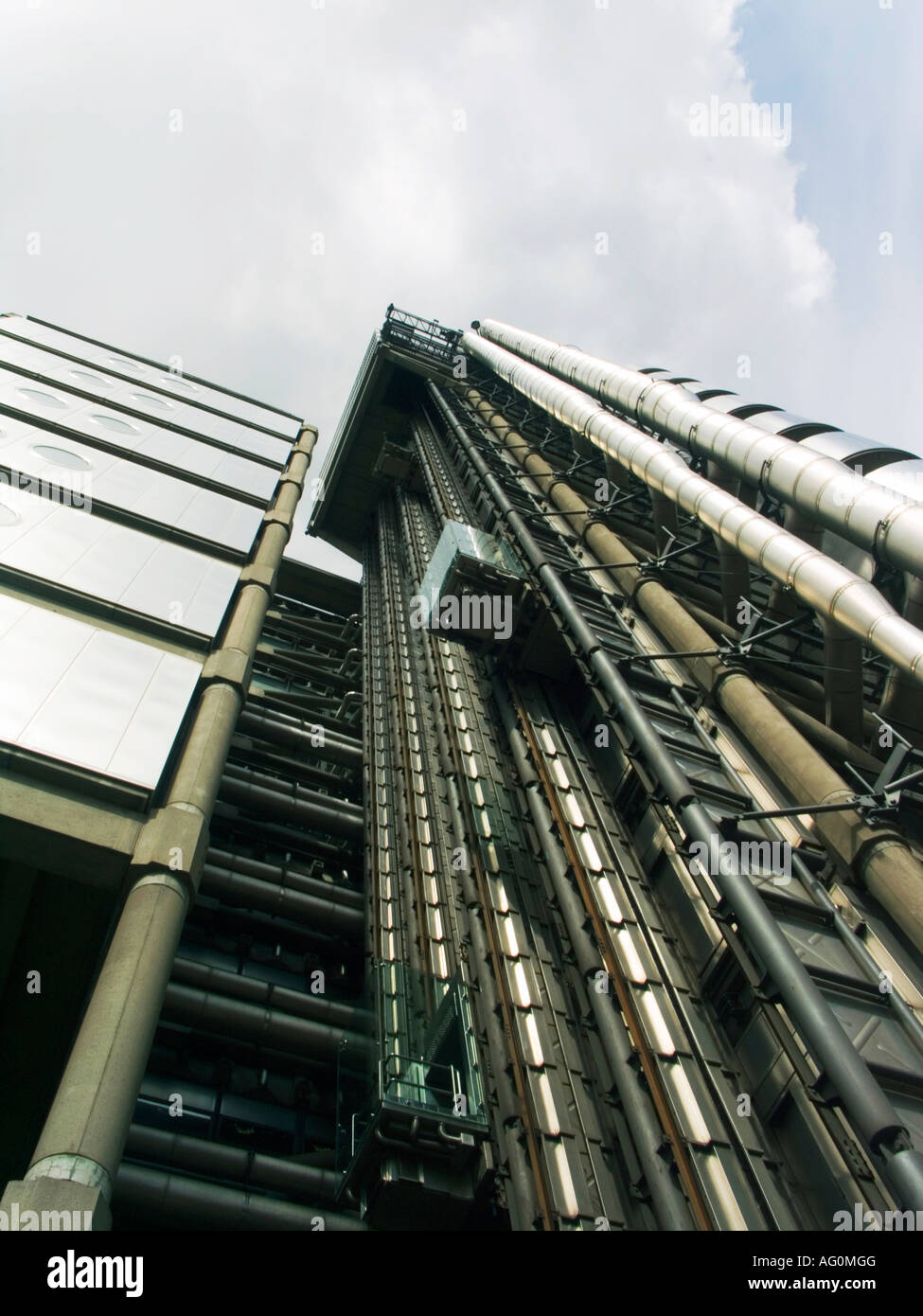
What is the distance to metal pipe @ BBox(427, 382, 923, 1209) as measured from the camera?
8297 mm

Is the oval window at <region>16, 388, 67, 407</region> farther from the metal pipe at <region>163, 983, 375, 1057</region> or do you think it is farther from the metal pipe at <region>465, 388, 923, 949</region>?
the metal pipe at <region>163, 983, 375, 1057</region>

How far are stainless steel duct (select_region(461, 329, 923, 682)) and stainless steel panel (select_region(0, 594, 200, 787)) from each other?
39.2ft

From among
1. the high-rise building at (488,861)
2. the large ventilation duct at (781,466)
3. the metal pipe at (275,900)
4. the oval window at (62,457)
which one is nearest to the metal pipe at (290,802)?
the high-rise building at (488,861)

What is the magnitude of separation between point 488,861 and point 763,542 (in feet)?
28.7

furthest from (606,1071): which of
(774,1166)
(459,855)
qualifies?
(459,855)

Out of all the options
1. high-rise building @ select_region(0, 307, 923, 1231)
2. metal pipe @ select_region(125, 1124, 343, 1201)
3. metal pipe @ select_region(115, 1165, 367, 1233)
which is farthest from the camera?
metal pipe @ select_region(125, 1124, 343, 1201)

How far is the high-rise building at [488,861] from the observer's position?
10773 millimetres

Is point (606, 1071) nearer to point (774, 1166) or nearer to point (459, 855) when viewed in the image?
point (774, 1166)

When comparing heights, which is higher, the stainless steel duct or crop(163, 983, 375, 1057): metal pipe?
the stainless steel duct

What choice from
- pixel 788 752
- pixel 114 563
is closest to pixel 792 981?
pixel 788 752

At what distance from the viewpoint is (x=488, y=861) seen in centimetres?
1719

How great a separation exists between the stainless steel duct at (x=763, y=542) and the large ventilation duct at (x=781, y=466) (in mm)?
445

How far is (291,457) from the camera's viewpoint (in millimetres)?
37375

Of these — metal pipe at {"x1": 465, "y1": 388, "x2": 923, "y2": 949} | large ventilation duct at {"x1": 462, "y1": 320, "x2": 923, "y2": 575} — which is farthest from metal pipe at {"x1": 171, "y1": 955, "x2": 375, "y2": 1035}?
large ventilation duct at {"x1": 462, "y1": 320, "x2": 923, "y2": 575}
